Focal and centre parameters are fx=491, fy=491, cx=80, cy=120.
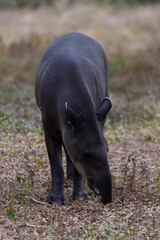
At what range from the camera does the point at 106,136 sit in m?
8.77

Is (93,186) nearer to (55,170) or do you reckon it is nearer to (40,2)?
(55,170)

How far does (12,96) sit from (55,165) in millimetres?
4937

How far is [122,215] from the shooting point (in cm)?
563

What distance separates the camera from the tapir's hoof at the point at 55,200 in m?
6.07

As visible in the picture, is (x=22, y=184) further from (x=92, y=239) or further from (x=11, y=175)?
(x=92, y=239)

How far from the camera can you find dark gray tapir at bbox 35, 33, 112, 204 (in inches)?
205

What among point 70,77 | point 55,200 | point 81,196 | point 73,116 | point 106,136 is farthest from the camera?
point 106,136

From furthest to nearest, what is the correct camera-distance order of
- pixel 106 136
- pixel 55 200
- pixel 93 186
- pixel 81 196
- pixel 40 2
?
pixel 40 2 < pixel 106 136 < pixel 81 196 < pixel 55 200 < pixel 93 186

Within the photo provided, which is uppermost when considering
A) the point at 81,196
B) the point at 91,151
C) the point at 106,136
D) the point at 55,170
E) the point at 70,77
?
the point at 70,77

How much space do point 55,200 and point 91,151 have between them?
1.20 meters

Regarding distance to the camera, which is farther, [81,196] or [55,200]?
[81,196]

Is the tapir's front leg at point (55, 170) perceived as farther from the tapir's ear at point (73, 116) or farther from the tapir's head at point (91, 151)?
the tapir's ear at point (73, 116)

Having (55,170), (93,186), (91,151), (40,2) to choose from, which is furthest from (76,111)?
(40,2)

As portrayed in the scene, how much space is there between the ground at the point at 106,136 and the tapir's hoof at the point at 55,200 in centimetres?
8
